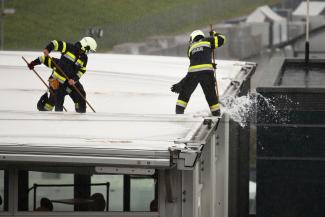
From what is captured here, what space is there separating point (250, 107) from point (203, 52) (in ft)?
4.85

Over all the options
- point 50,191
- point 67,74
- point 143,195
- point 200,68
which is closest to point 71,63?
point 67,74

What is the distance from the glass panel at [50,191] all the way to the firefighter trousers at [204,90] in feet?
12.4

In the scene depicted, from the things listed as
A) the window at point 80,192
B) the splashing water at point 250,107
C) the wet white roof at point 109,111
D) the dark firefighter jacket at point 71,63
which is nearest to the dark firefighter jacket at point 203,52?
the wet white roof at point 109,111

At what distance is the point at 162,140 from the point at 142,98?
5128 millimetres

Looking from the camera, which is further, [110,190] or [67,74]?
[67,74]

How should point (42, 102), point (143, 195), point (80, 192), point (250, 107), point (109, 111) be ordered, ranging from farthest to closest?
point (250, 107)
point (109, 111)
point (42, 102)
point (80, 192)
point (143, 195)

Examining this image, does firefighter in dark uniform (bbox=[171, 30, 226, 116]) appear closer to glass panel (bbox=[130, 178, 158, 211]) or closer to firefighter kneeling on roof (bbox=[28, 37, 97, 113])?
firefighter kneeling on roof (bbox=[28, 37, 97, 113])

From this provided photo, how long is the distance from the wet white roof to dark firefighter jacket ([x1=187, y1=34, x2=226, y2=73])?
0.72 metres

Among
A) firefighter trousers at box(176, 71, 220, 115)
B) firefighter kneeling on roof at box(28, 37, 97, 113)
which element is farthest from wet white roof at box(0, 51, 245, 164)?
firefighter kneeling on roof at box(28, 37, 97, 113)

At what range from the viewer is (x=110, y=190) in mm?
11891

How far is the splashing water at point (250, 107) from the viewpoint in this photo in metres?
14.3

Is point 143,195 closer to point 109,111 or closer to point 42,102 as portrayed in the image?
point 109,111

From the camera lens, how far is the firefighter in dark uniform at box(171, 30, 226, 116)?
15.2m

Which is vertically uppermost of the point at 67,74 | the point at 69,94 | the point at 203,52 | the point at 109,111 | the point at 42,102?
the point at 203,52
